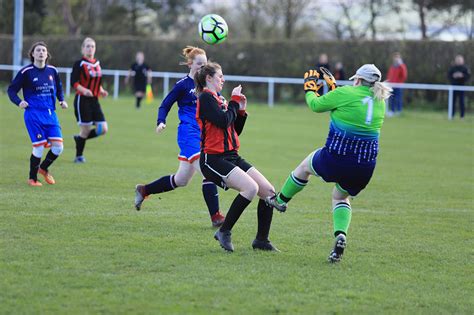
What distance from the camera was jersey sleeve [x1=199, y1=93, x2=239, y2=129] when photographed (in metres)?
7.28

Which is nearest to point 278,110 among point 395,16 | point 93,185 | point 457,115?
point 457,115

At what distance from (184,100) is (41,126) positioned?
11.0ft

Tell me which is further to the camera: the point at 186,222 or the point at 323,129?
the point at 323,129

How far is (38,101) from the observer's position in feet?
37.7

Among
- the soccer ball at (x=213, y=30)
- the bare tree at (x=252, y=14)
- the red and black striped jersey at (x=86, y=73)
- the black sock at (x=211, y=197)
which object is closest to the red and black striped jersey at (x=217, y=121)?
the black sock at (x=211, y=197)

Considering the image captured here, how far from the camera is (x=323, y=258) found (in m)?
7.41

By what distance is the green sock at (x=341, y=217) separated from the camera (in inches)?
287

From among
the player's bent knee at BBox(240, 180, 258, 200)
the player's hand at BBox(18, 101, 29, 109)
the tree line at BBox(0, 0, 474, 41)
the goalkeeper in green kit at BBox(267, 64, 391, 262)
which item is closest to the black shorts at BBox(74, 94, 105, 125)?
the player's hand at BBox(18, 101, 29, 109)

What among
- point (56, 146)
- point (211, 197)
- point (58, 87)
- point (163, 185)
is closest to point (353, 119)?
point (211, 197)

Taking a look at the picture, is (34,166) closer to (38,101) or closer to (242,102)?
(38,101)

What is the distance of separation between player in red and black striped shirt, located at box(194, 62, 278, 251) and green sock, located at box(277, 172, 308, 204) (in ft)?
0.52

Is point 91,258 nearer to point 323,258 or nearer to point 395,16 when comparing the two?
point 323,258

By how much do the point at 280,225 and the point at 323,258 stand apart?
1748 mm

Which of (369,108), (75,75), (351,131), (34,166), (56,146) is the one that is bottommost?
(34,166)
